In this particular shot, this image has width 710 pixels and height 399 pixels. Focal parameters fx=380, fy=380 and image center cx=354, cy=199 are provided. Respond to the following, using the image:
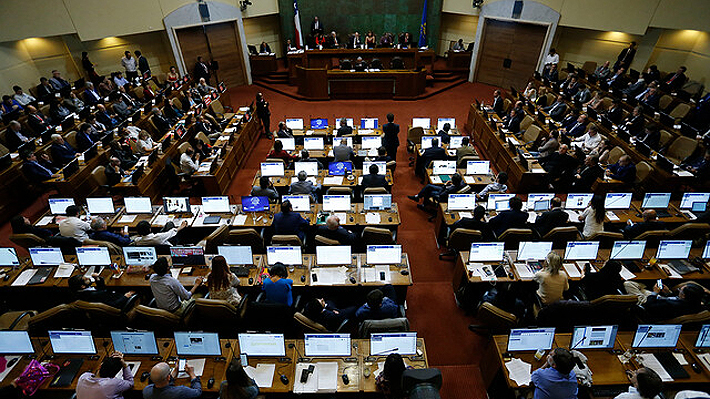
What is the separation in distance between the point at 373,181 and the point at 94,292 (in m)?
5.61

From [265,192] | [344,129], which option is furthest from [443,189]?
[265,192]

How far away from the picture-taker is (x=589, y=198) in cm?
796

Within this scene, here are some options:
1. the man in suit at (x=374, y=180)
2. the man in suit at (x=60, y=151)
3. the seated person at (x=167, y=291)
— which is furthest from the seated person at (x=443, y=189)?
the man in suit at (x=60, y=151)

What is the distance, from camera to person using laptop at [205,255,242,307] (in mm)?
5484

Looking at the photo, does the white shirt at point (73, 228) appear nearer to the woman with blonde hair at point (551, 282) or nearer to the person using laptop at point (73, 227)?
the person using laptop at point (73, 227)

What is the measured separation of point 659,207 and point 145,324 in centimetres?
1009

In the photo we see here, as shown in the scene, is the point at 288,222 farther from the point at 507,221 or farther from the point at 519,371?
the point at 519,371

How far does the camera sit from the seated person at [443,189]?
8.44 meters

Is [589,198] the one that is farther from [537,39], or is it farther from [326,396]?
[537,39]

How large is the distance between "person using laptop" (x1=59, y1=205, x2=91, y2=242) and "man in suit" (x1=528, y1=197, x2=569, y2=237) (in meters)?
8.68

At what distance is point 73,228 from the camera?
7000 mm

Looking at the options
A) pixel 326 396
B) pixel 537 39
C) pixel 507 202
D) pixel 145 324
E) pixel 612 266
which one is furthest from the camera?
pixel 537 39

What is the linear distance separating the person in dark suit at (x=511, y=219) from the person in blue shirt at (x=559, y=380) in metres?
3.39

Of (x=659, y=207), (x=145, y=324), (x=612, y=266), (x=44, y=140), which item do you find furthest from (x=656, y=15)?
(x=44, y=140)
